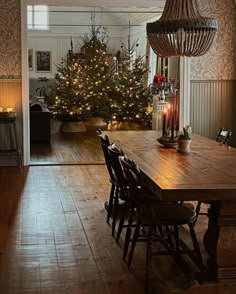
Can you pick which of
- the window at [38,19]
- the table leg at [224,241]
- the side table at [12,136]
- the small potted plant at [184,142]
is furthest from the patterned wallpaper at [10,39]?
the window at [38,19]

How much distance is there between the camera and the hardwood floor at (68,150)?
8.46 metres

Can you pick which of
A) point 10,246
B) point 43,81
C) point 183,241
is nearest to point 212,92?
point 183,241

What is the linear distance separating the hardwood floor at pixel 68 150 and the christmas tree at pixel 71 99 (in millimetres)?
448

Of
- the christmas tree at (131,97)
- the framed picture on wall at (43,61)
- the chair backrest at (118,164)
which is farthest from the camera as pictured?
the framed picture on wall at (43,61)

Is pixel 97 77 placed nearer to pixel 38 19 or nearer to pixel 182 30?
pixel 38 19

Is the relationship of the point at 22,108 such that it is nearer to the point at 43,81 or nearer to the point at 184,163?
Answer: the point at 184,163

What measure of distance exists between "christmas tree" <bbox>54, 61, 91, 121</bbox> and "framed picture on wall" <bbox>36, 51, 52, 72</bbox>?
4314 millimetres

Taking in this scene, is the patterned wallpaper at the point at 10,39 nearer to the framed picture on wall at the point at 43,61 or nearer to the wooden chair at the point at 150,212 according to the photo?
the wooden chair at the point at 150,212

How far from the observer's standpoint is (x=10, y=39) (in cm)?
778

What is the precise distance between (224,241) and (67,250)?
1.39 metres

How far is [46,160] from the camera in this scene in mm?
8422

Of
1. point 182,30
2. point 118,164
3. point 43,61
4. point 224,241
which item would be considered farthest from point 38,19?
point 224,241

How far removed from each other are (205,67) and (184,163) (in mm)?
4719

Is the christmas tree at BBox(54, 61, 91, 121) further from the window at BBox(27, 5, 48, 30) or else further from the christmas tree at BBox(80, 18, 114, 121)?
the window at BBox(27, 5, 48, 30)
